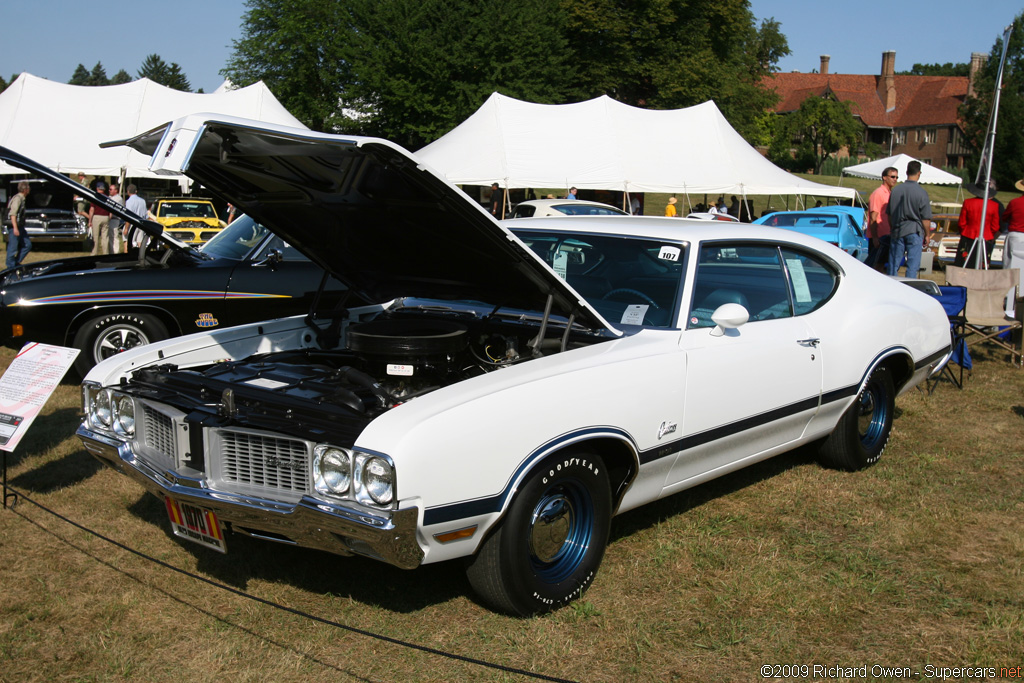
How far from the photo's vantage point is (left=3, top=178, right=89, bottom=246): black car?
821 inches

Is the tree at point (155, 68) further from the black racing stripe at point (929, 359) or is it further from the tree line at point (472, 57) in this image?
the black racing stripe at point (929, 359)

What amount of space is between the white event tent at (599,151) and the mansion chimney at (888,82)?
258 ft

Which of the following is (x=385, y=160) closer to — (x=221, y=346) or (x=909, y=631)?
(x=221, y=346)

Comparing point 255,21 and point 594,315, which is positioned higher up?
point 255,21

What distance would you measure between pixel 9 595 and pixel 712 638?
289cm

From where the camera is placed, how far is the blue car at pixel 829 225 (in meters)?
18.0

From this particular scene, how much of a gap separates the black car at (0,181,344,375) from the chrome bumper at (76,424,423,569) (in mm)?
3631

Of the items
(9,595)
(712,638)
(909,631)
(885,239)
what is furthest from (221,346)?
(885,239)

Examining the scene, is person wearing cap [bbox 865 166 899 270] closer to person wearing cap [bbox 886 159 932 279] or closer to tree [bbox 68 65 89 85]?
person wearing cap [bbox 886 159 932 279]

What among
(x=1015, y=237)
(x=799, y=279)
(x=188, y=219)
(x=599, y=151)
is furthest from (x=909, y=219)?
(x=188, y=219)

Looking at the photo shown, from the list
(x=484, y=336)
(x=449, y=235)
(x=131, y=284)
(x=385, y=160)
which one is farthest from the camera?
(x=131, y=284)

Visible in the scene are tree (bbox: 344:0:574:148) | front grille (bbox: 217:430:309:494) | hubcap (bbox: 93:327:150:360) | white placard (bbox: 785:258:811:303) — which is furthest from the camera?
tree (bbox: 344:0:574:148)

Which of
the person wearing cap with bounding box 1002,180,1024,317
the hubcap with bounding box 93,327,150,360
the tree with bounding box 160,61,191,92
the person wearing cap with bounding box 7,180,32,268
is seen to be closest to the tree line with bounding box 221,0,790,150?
the person wearing cap with bounding box 7,180,32,268

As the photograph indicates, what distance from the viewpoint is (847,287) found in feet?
16.1
